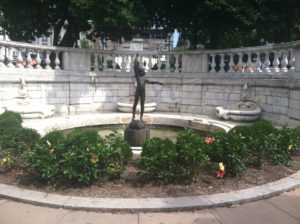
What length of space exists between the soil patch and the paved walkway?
46cm

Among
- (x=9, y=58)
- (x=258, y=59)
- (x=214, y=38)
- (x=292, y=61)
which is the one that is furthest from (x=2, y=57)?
(x=214, y=38)

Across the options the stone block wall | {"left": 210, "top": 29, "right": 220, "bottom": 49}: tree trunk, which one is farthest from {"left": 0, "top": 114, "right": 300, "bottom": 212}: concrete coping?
{"left": 210, "top": 29, "right": 220, "bottom": 49}: tree trunk

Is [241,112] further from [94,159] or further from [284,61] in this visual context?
[94,159]

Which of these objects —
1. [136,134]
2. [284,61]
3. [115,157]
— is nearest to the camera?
[115,157]

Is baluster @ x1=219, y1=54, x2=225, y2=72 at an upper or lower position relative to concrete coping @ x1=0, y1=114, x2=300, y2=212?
upper

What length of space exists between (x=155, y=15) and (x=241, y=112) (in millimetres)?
5999

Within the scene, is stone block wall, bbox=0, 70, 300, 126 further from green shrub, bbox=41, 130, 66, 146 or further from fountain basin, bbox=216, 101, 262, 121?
green shrub, bbox=41, 130, 66, 146

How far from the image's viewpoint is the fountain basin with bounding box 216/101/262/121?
35.7 ft

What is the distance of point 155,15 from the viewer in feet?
47.9

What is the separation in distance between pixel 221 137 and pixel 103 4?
23.7 feet

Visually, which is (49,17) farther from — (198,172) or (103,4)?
(198,172)

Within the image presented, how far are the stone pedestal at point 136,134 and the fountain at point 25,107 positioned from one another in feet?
13.0

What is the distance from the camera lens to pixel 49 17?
1523 centimetres

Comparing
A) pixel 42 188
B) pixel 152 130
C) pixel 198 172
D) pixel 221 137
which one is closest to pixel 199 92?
pixel 152 130
